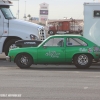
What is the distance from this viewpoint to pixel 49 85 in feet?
36.5

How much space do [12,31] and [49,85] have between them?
8.66 meters

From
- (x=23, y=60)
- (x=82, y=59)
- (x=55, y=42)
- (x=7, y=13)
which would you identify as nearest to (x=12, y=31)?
(x=7, y=13)

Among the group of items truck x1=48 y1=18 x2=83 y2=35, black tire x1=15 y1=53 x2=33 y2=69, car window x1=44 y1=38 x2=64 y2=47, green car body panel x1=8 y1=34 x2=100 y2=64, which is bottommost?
black tire x1=15 y1=53 x2=33 y2=69

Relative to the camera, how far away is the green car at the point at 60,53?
50.6 feet

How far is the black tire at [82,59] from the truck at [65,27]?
47.7m


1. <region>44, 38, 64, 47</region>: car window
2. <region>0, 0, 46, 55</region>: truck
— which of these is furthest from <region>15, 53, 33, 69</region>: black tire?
<region>0, 0, 46, 55</region>: truck

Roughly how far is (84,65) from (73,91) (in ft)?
18.1

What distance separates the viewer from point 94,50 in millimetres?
15469

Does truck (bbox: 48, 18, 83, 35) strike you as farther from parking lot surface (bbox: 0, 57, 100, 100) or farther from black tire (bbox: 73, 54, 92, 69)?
parking lot surface (bbox: 0, 57, 100, 100)

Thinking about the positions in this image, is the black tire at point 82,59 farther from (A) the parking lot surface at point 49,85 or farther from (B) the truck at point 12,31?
(B) the truck at point 12,31

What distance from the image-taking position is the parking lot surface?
9.37 m

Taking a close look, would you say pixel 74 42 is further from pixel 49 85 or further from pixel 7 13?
pixel 7 13

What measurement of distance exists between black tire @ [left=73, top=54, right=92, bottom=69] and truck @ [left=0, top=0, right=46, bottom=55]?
14.4 feet

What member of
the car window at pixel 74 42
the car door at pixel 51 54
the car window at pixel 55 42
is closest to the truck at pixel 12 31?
the car window at pixel 55 42
